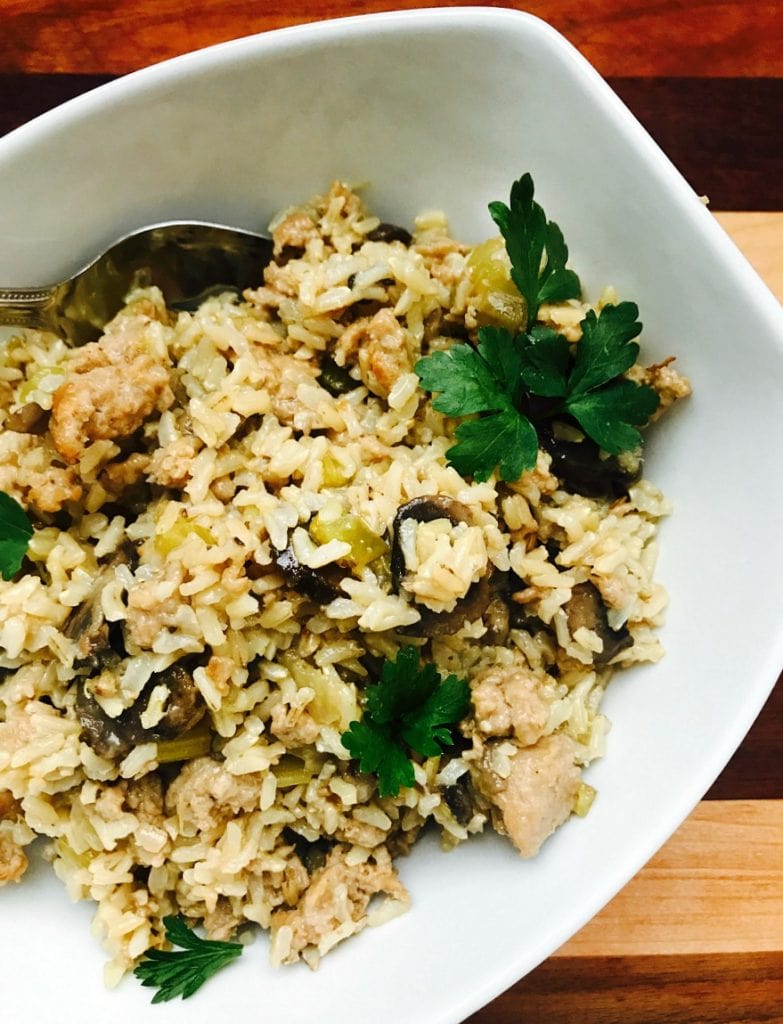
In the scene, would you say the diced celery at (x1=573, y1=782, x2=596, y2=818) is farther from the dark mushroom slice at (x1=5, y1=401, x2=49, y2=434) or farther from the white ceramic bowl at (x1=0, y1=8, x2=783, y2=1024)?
the dark mushroom slice at (x1=5, y1=401, x2=49, y2=434)

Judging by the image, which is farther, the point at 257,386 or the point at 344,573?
the point at 257,386

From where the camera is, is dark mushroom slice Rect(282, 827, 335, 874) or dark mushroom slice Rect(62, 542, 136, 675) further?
dark mushroom slice Rect(282, 827, 335, 874)

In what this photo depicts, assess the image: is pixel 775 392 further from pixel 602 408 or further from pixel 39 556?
pixel 39 556

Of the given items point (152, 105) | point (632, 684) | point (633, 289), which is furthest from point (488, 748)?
point (152, 105)

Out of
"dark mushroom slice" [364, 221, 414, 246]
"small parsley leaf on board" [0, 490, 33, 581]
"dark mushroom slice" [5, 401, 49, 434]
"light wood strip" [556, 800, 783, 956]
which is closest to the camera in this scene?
"small parsley leaf on board" [0, 490, 33, 581]

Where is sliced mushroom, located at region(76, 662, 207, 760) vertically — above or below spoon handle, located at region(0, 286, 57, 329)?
below

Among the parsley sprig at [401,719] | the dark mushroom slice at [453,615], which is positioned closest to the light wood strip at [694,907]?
the parsley sprig at [401,719]

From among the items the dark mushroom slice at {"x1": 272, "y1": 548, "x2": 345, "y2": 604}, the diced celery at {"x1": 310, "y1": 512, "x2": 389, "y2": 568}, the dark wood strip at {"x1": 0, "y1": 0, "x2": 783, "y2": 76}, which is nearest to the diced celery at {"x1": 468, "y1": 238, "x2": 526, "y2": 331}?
the diced celery at {"x1": 310, "y1": 512, "x2": 389, "y2": 568}
